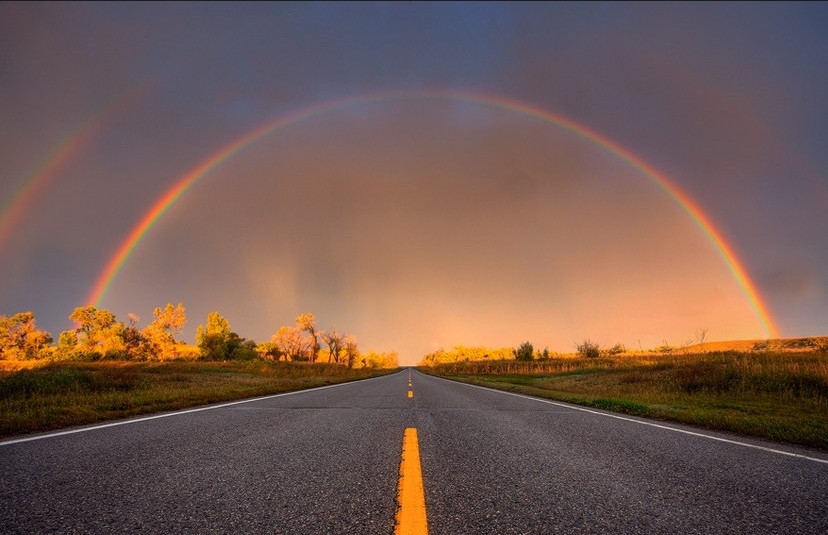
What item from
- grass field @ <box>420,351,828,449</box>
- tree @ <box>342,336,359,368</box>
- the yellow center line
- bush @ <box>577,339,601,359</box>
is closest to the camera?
the yellow center line

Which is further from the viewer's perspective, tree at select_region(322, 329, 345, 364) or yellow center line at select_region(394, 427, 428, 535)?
tree at select_region(322, 329, 345, 364)

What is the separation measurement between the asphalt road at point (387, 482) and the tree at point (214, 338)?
→ 260 feet

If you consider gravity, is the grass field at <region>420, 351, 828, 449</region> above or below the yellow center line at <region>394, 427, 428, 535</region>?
below

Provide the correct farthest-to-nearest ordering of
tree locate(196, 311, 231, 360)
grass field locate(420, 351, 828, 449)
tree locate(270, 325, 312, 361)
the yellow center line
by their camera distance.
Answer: tree locate(270, 325, 312, 361), tree locate(196, 311, 231, 360), grass field locate(420, 351, 828, 449), the yellow center line

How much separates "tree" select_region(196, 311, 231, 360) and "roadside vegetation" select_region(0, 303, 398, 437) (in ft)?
0.66

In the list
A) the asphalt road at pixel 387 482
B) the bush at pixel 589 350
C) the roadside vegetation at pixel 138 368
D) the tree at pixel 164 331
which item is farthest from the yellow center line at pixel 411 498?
the tree at pixel 164 331

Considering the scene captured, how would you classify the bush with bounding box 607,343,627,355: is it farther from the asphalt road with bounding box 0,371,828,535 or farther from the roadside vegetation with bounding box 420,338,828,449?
the asphalt road with bounding box 0,371,828,535

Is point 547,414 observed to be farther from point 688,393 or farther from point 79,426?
point 688,393

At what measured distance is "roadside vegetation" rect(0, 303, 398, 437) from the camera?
8633mm

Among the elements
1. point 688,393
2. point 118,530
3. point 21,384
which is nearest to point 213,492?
point 118,530

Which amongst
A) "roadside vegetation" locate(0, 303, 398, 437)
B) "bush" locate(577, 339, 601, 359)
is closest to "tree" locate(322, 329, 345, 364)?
"roadside vegetation" locate(0, 303, 398, 437)

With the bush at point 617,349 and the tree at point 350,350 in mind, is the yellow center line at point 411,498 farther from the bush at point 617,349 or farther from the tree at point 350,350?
the tree at point 350,350

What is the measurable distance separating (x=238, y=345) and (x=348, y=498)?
8710cm

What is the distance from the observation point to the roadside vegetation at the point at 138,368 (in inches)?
340
